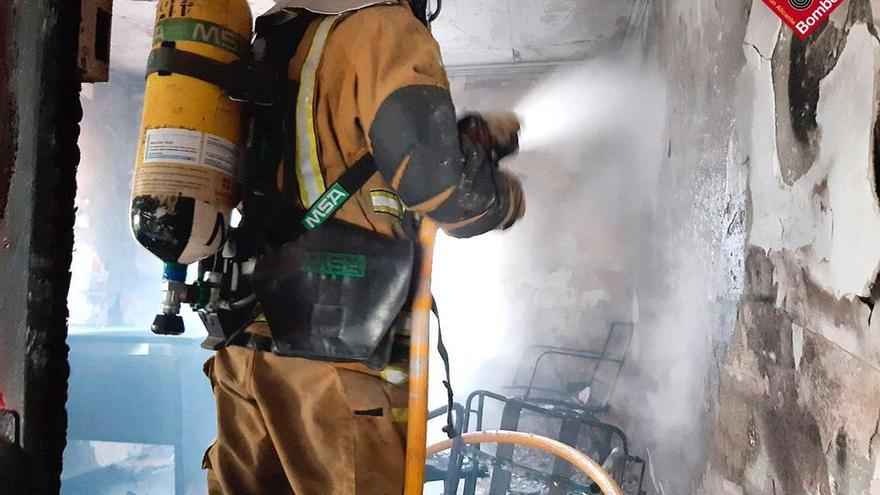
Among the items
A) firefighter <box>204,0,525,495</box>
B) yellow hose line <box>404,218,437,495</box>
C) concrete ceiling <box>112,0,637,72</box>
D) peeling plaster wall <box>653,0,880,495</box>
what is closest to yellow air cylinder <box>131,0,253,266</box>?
firefighter <box>204,0,525,495</box>

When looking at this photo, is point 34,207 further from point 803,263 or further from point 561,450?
point 561,450

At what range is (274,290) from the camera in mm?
1062

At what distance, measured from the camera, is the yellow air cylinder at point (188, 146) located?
3.10ft

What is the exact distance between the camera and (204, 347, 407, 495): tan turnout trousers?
3.30ft

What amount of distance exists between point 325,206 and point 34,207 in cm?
50

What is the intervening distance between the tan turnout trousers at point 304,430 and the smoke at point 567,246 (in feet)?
8.84

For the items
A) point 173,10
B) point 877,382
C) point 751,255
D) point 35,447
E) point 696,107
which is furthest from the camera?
point 696,107

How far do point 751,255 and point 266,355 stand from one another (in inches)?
43.9

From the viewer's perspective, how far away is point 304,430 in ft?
3.41

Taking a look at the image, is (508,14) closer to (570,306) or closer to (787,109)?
(570,306)

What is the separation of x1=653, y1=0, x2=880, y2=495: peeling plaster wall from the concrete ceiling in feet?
7.32

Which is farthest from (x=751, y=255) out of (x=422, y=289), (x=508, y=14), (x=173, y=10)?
(x=508, y=14)

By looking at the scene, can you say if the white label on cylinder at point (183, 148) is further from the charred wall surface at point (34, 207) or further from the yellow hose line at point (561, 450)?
the yellow hose line at point (561, 450)

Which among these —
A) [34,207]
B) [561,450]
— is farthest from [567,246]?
[34,207]
